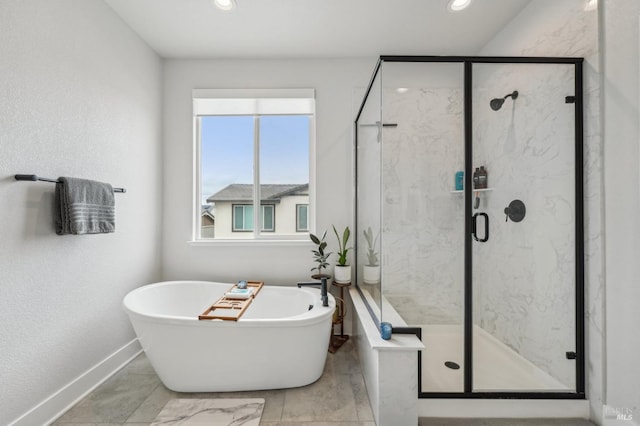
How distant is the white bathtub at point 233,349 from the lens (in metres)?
1.65

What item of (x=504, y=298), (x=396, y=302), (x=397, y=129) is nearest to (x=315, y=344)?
(x=396, y=302)

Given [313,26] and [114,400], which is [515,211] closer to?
[313,26]

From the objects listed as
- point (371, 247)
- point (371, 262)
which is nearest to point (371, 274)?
point (371, 262)

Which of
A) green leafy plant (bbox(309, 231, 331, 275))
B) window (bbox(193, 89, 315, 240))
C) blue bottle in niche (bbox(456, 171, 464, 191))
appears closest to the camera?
blue bottle in niche (bbox(456, 171, 464, 191))

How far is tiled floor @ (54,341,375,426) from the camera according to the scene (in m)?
1.54

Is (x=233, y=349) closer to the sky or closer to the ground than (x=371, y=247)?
closer to the ground

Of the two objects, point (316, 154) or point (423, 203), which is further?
point (316, 154)

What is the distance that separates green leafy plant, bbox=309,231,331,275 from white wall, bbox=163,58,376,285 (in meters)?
0.07

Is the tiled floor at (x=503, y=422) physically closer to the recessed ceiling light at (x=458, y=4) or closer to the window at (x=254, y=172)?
the window at (x=254, y=172)

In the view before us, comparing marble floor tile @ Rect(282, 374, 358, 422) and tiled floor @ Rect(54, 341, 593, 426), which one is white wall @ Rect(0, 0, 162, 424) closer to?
tiled floor @ Rect(54, 341, 593, 426)

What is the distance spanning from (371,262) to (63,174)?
201 centimetres

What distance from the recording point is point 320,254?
2391mm

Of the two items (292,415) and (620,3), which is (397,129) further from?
(292,415)

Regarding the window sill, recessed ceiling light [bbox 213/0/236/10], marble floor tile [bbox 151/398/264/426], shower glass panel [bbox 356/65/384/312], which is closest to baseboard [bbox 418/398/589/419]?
shower glass panel [bbox 356/65/384/312]
